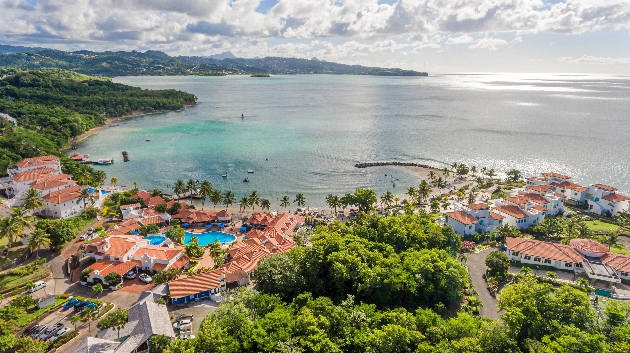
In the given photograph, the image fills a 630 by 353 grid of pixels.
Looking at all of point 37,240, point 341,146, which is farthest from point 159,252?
point 341,146

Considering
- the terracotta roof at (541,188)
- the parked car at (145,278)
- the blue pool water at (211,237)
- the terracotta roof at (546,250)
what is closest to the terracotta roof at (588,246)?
the terracotta roof at (546,250)

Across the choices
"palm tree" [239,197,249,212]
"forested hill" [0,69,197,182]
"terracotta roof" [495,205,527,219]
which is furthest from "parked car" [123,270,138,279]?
"terracotta roof" [495,205,527,219]

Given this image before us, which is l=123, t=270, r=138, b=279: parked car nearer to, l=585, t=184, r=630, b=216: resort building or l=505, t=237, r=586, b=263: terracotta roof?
l=505, t=237, r=586, b=263: terracotta roof

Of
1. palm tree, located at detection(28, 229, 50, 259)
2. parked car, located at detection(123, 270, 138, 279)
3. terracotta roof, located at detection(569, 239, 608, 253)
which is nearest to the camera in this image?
palm tree, located at detection(28, 229, 50, 259)

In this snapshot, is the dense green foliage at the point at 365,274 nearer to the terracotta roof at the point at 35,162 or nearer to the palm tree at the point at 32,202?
the palm tree at the point at 32,202

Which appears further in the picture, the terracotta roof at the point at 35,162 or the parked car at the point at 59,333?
the terracotta roof at the point at 35,162

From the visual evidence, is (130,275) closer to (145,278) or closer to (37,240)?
(145,278)
